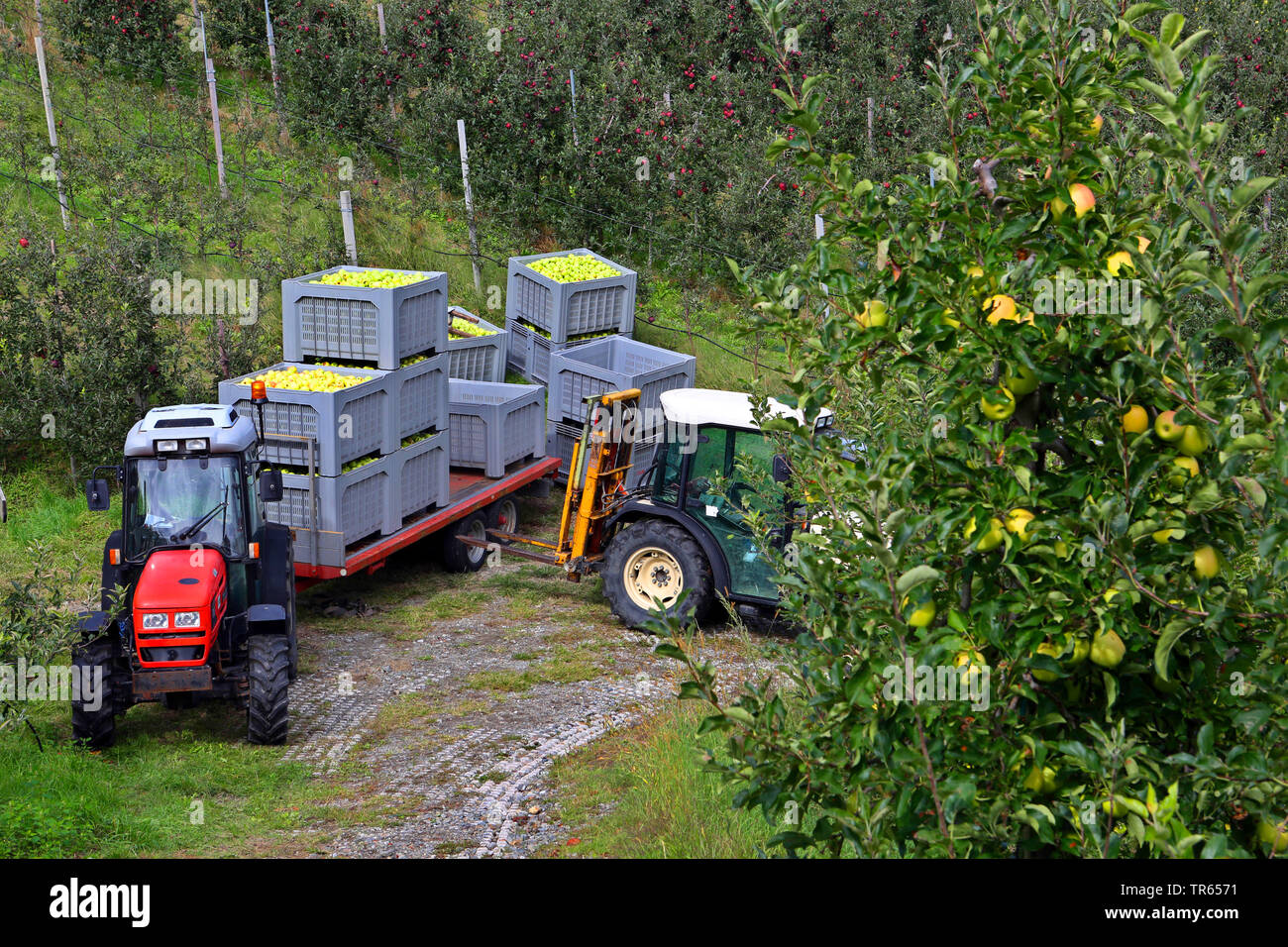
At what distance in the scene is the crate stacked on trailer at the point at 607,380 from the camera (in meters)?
13.4

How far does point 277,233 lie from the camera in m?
17.2

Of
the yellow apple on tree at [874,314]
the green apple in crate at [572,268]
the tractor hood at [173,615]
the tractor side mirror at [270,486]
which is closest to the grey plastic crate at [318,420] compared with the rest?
the tractor side mirror at [270,486]

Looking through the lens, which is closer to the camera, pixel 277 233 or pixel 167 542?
pixel 167 542

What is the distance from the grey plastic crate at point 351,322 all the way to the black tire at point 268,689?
140 inches

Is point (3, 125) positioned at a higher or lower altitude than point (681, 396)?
higher

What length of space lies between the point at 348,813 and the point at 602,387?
7240 millimetres

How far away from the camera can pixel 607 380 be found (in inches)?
530

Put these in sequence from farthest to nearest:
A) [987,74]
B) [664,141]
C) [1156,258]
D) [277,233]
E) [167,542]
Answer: [664,141]
[277,233]
[167,542]
[987,74]
[1156,258]

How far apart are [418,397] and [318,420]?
1533 millimetres

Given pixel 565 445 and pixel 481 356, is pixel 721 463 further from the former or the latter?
pixel 481 356

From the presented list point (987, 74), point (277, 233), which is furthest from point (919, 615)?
point (277, 233)

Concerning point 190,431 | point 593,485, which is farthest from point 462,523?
point 190,431

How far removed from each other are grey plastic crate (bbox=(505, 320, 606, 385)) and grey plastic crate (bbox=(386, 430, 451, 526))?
292 cm
